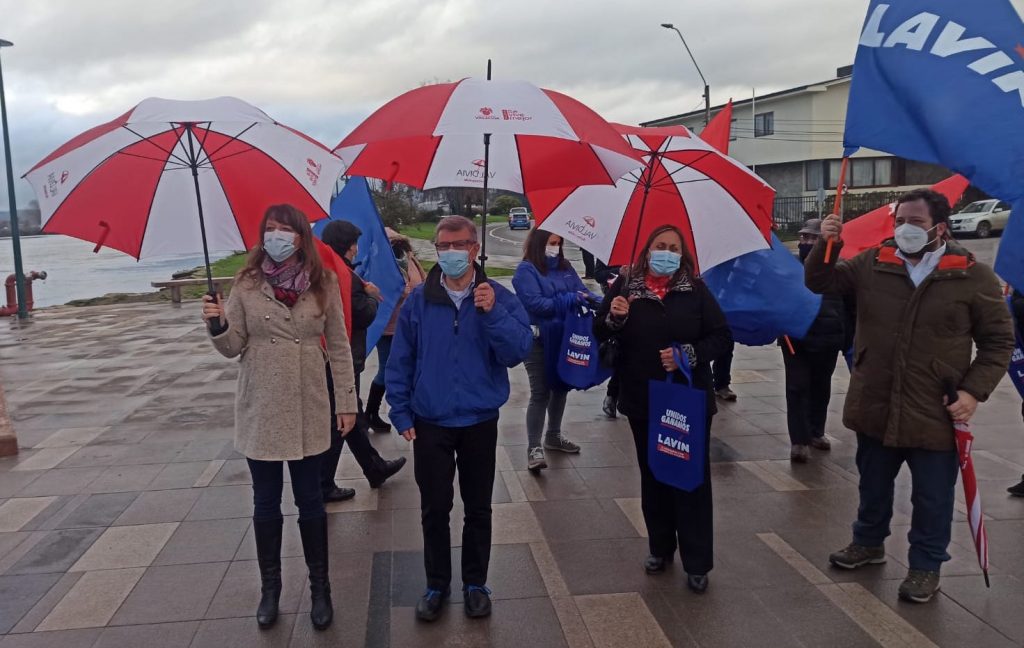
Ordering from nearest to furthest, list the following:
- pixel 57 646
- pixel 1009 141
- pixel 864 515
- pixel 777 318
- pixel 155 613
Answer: pixel 1009 141 < pixel 57 646 < pixel 155 613 < pixel 864 515 < pixel 777 318

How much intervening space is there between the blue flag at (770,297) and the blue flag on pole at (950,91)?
59.6 inches

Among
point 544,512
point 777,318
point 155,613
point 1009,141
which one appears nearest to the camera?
point 1009,141

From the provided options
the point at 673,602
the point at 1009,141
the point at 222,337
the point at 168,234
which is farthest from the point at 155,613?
the point at 1009,141

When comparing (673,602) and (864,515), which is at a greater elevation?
(864,515)

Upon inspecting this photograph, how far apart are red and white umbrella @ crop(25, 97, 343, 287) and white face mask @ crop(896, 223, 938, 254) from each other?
2711 mm

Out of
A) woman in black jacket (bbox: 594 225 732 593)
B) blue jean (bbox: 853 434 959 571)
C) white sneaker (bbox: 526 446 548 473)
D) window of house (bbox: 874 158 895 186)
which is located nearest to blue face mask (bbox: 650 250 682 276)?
woman in black jacket (bbox: 594 225 732 593)

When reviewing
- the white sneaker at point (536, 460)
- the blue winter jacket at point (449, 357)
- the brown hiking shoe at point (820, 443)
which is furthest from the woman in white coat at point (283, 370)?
the brown hiking shoe at point (820, 443)

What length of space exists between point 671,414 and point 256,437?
1.94 metres

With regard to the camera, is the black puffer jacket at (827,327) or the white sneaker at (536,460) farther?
the black puffer jacket at (827,327)

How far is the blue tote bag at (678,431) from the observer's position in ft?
13.0

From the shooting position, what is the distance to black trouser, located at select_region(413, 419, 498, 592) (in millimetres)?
3768

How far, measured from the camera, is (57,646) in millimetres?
3668

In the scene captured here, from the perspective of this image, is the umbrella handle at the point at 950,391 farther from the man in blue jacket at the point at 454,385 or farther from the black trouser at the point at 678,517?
the man in blue jacket at the point at 454,385

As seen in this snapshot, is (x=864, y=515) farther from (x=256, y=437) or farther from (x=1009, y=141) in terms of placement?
(x=256, y=437)
